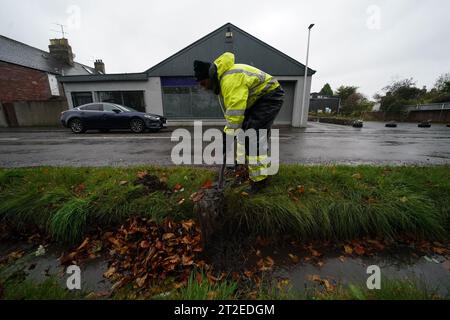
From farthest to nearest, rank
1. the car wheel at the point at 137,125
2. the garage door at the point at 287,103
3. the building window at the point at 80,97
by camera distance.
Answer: the building window at the point at 80,97, the garage door at the point at 287,103, the car wheel at the point at 137,125

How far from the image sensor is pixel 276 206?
2.02m

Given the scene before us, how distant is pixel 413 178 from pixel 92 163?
18.7 feet

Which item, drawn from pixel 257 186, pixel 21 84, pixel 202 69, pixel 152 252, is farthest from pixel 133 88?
pixel 152 252

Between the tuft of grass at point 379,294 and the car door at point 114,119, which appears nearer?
the tuft of grass at point 379,294

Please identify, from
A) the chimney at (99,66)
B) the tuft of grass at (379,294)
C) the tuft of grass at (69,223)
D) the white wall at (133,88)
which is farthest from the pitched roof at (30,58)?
the tuft of grass at (379,294)

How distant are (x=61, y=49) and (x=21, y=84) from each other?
7.84 meters

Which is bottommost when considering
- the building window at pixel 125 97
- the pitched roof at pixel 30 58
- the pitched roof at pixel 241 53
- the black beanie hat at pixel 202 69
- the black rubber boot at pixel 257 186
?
the black rubber boot at pixel 257 186

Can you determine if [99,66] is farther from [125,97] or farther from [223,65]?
[223,65]

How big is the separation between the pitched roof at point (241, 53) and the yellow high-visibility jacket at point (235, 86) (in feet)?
38.6

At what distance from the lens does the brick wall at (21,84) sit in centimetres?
1493

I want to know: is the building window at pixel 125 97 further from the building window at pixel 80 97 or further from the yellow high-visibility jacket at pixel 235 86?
the yellow high-visibility jacket at pixel 235 86

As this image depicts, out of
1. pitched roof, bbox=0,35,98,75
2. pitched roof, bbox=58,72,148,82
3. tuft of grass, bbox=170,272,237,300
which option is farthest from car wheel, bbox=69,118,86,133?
pitched roof, bbox=0,35,98,75

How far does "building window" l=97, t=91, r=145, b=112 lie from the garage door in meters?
10.1

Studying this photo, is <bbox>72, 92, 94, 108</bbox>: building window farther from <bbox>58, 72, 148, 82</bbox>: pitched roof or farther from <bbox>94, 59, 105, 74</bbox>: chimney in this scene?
<bbox>94, 59, 105, 74</bbox>: chimney
